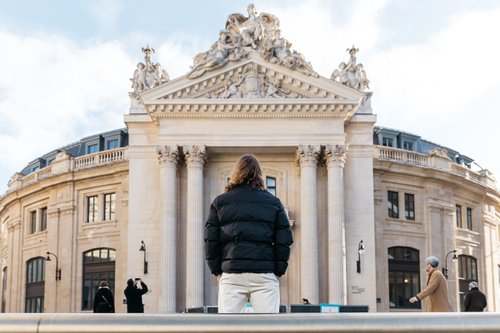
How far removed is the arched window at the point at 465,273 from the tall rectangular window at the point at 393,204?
6307mm

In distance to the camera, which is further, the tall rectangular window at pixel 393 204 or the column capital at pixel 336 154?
the tall rectangular window at pixel 393 204

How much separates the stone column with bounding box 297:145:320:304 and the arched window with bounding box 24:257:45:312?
936 inches

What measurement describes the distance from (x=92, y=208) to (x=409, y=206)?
71.8 ft

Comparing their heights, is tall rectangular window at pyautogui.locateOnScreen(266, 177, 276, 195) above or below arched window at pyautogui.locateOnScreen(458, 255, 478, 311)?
above

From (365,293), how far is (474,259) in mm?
18941

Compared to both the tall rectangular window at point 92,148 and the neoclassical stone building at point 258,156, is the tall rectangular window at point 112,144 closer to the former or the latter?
the tall rectangular window at point 92,148

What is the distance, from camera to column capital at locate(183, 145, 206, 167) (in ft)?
161

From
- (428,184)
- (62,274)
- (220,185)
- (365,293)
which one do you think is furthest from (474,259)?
(62,274)

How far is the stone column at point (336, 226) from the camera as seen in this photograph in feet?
156

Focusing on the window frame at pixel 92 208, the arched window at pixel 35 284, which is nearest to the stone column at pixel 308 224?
the window frame at pixel 92 208

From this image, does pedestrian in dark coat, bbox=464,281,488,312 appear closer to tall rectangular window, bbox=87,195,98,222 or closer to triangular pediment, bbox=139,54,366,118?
triangular pediment, bbox=139,54,366,118

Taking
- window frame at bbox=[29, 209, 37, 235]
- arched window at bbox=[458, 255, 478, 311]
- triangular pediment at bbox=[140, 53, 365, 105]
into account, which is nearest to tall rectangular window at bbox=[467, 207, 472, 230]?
arched window at bbox=[458, 255, 478, 311]

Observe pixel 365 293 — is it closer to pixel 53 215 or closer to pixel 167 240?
pixel 167 240

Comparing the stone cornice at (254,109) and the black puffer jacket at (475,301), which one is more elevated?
the stone cornice at (254,109)
